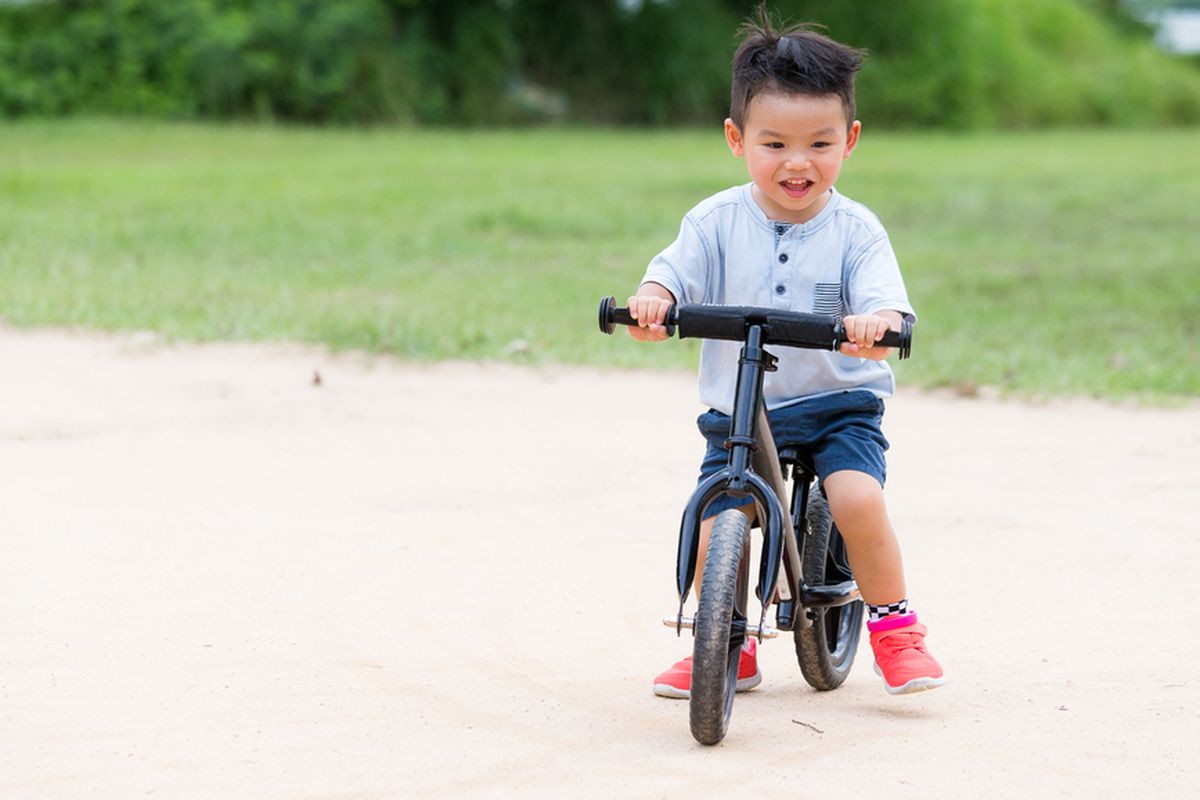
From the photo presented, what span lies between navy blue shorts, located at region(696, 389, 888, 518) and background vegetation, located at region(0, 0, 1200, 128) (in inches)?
714

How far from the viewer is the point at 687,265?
3779mm

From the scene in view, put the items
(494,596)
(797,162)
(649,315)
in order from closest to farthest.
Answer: (649,315) → (797,162) → (494,596)

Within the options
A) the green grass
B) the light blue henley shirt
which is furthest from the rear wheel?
the green grass

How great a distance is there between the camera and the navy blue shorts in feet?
12.4

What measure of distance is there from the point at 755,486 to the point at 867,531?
336 millimetres

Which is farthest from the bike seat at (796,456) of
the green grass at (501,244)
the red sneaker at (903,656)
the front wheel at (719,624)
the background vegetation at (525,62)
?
the background vegetation at (525,62)

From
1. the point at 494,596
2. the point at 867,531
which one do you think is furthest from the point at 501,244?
the point at 867,531

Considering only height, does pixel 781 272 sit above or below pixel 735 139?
below

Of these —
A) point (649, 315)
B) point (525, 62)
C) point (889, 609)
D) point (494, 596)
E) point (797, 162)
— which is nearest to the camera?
point (649, 315)

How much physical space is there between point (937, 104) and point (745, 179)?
1377cm

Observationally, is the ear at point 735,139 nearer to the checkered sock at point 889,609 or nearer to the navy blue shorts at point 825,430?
the navy blue shorts at point 825,430

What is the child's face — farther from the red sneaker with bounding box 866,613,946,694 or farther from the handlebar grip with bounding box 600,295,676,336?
the red sneaker with bounding box 866,613,946,694

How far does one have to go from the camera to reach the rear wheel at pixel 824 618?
3.91m

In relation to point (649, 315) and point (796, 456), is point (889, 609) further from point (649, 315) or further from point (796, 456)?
point (649, 315)
